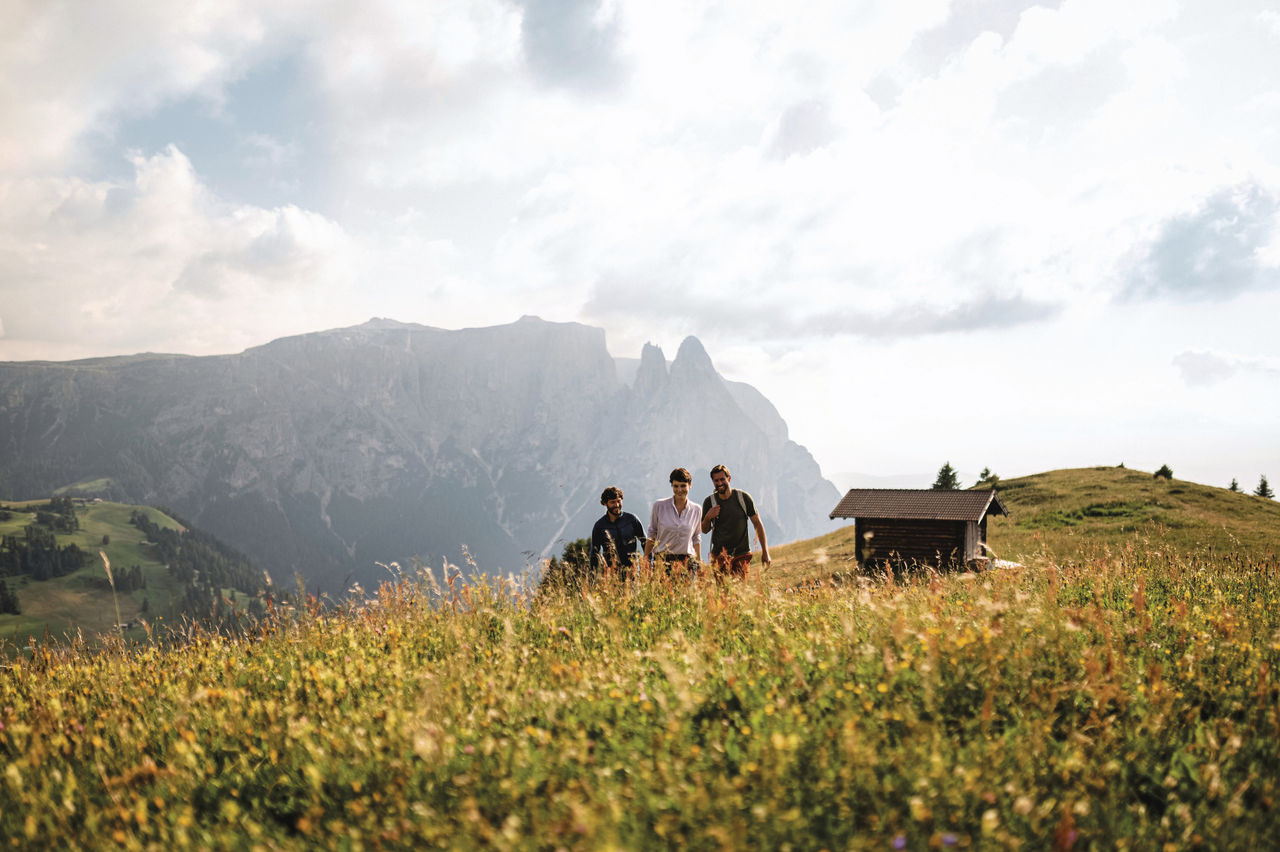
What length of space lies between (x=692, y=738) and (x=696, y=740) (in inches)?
1.3

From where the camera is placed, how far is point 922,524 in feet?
98.8

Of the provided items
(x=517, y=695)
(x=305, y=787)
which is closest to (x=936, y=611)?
(x=517, y=695)

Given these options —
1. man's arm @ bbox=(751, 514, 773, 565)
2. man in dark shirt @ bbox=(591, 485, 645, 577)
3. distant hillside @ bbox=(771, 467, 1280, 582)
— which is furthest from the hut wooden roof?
man in dark shirt @ bbox=(591, 485, 645, 577)

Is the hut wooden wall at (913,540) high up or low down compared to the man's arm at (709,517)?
down

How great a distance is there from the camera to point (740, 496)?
10289 mm

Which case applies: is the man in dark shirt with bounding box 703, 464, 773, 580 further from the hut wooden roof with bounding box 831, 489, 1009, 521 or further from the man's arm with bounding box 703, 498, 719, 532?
the hut wooden roof with bounding box 831, 489, 1009, 521

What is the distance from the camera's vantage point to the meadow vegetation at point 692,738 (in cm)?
274

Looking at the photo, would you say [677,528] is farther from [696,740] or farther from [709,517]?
[696,740]

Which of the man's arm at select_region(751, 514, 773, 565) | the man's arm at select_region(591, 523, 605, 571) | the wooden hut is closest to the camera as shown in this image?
the man's arm at select_region(751, 514, 773, 565)

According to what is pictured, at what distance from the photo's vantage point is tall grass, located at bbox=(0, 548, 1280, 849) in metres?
2.74

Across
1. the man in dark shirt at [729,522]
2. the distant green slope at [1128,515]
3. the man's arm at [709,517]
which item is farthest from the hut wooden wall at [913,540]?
the man's arm at [709,517]

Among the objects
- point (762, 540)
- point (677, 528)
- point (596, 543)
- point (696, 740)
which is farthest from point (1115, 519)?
point (696, 740)

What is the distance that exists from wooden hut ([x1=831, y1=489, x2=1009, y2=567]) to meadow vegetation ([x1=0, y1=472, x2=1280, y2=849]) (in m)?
25.2

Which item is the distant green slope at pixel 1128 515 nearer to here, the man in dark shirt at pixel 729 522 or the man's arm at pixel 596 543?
the man in dark shirt at pixel 729 522
